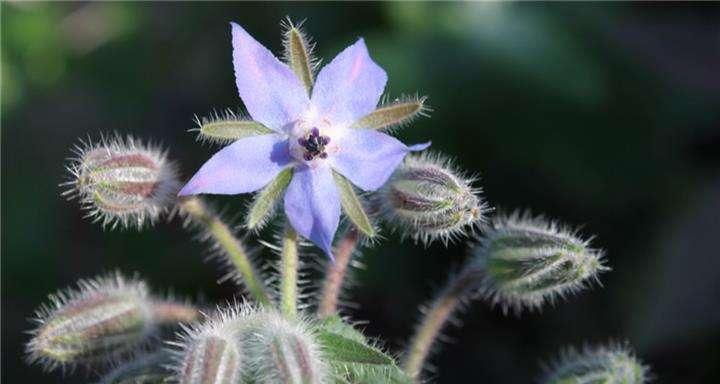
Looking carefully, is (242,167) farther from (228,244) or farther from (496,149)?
(496,149)

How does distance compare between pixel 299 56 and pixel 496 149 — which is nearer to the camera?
pixel 299 56

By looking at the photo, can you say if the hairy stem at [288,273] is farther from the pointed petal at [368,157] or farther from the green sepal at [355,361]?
the pointed petal at [368,157]

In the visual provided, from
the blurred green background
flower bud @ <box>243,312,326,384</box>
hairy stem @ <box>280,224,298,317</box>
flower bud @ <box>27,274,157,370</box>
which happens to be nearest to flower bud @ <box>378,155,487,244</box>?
hairy stem @ <box>280,224,298,317</box>

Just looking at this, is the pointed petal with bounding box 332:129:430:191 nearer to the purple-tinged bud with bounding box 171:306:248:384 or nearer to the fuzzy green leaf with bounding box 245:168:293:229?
the fuzzy green leaf with bounding box 245:168:293:229

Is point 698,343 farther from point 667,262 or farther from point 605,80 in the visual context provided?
point 605,80

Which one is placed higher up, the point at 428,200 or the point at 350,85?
the point at 350,85

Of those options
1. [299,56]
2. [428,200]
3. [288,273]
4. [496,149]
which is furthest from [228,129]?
[496,149]

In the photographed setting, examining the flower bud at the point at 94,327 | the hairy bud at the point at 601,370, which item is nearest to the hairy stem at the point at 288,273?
Answer: the flower bud at the point at 94,327
